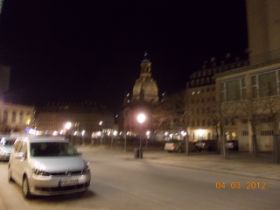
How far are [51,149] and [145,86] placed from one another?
131657mm

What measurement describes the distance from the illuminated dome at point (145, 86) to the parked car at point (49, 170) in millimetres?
124669

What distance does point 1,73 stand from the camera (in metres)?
41.4

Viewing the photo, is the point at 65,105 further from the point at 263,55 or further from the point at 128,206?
the point at 128,206

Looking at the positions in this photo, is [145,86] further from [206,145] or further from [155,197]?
[155,197]

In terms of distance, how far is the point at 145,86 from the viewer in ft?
474

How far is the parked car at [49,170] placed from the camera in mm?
11359

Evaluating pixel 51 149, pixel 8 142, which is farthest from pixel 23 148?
pixel 8 142

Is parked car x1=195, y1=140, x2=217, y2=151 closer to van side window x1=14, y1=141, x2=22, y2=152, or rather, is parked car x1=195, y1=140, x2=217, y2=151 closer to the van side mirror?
van side window x1=14, y1=141, x2=22, y2=152

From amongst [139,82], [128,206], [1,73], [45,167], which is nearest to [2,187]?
[45,167]

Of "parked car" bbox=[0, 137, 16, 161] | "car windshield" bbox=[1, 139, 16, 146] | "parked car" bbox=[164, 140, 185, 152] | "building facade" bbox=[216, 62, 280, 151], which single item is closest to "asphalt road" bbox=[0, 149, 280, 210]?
"parked car" bbox=[0, 137, 16, 161]

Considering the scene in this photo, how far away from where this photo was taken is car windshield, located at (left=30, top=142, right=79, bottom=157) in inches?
510

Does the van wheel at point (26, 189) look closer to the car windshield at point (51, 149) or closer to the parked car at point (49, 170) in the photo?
Result: the parked car at point (49, 170)

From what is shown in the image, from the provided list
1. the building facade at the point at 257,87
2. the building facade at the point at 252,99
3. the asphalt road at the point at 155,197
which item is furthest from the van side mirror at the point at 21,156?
the building facade at the point at 252,99

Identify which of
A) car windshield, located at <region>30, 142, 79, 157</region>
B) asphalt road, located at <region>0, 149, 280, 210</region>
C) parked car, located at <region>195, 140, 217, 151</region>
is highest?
parked car, located at <region>195, 140, 217, 151</region>
